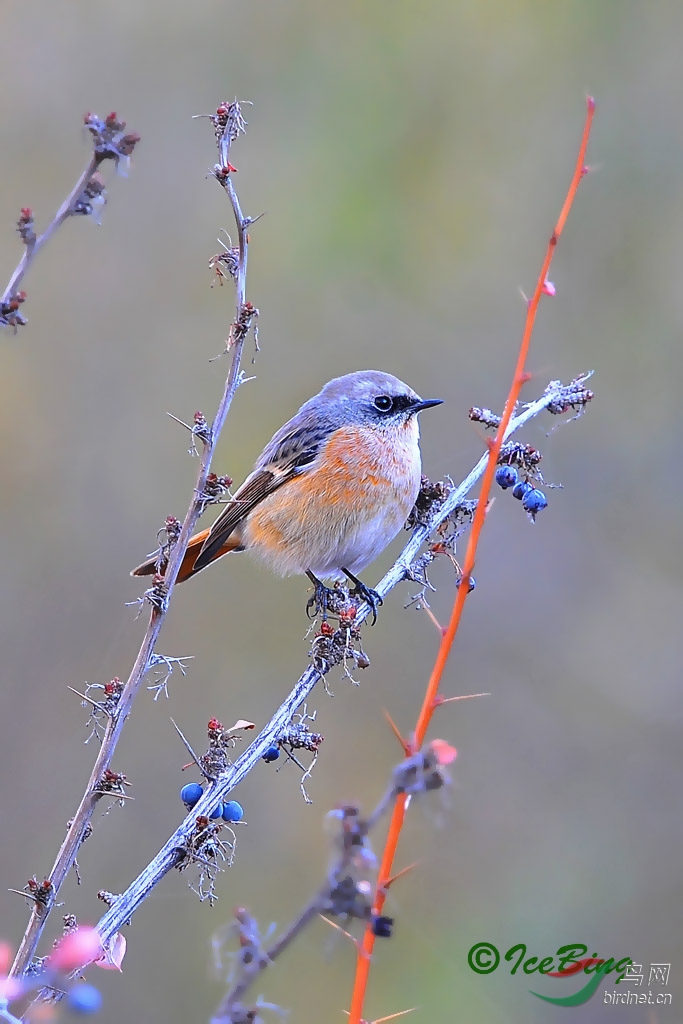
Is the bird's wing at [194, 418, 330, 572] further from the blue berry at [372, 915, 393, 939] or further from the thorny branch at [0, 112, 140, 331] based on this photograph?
the blue berry at [372, 915, 393, 939]

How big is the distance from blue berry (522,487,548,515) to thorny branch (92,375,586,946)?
0.56ft

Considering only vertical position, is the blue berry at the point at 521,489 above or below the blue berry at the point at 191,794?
above

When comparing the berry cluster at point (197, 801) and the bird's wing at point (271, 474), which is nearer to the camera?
the berry cluster at point (197, 801)

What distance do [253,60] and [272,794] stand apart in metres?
5.34

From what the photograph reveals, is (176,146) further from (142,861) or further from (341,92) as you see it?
(142,861)

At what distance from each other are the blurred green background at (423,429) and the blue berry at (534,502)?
3258 mm

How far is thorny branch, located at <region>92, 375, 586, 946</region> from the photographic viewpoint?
1.83m

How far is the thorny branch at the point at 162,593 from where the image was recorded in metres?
1.76

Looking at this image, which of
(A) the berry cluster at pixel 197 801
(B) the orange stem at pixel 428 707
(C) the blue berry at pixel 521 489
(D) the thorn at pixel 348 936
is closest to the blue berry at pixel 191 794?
(A) the berry cluster at pixel 197 801

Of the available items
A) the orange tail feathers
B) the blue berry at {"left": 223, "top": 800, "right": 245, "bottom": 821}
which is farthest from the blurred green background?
the blue berry at {"left": 223, "top": 800, "right": 245, "bottom": 821}

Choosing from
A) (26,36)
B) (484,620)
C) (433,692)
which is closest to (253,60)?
(26,36)

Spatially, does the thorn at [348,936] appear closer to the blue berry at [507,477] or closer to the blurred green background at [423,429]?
the blue berry at [507,477]

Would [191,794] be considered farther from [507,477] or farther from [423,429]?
[423,429]

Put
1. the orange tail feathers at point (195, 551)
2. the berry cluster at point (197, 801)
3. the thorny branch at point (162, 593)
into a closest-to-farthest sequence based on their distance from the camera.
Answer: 1. the thorny branch at point (162, 593)
2. the berry cluster at point (197, 801)
3. the orange tail feathers at point (195, 551)
